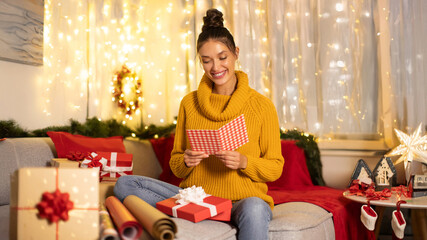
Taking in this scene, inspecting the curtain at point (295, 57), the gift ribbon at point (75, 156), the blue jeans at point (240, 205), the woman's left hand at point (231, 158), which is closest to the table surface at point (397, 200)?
the blue jeans at point (240, 205)

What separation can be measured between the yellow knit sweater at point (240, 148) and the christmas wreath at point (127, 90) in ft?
5.19

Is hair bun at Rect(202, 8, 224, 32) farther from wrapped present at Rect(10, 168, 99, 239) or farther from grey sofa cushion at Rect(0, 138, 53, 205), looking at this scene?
grey sofa cushion at Rect(0, 138, 53, 205)

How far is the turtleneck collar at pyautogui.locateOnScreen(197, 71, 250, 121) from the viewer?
6.30 ft

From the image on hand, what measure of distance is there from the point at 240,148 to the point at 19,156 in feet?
4.25

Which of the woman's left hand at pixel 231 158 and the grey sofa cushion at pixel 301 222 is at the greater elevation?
the woman's left hand at pixel 231 158

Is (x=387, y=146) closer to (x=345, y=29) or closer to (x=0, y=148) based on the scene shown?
(x=345, y=29)

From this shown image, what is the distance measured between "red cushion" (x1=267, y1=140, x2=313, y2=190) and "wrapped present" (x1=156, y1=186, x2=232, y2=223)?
50.1 inches

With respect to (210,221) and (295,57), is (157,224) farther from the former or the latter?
(295,57)

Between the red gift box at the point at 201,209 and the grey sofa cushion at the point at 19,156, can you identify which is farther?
the grey sofa cushion at the point at 19,156

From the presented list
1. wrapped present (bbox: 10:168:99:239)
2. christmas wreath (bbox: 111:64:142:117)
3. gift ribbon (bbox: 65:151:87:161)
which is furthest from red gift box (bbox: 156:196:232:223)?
christmas wreath (bbox: 111:64:142:117)

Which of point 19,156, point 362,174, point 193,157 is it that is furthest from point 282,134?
point 19,156

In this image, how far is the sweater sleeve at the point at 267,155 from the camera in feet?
5.86

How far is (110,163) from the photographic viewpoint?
243cm

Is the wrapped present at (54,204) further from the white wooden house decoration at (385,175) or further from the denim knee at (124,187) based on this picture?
the white wooden house decoration at (385,175)
